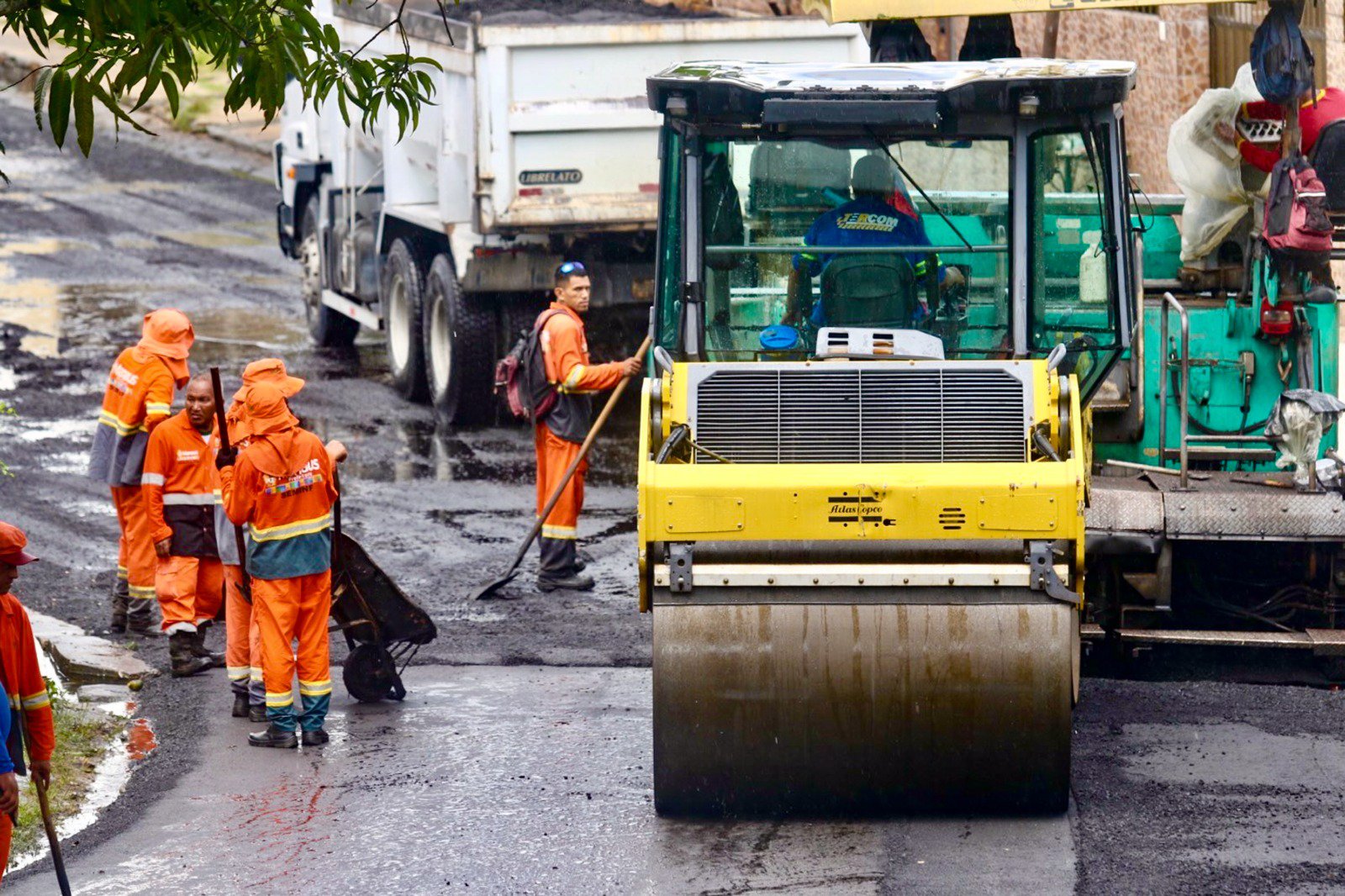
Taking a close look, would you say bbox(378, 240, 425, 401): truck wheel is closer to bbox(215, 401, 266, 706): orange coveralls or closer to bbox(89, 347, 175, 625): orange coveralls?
bbox(89, 347, 175, 625): orange coveralls

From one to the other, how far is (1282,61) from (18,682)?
532cm

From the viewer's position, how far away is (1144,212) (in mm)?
9211

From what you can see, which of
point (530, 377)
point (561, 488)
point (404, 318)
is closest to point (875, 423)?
point (561, 488)

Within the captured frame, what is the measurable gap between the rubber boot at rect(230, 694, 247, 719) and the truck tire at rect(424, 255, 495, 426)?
6207mm

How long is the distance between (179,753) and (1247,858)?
12.9ft

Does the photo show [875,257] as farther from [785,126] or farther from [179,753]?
[179,753]

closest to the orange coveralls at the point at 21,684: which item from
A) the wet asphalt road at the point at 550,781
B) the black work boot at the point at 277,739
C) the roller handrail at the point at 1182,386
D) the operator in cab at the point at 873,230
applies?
the wet asphalt road at the point at 550,781

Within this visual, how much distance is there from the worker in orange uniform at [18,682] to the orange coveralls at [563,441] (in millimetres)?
4585

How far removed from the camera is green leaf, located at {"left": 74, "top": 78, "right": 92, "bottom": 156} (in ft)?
13.6

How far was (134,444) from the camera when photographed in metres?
9.43

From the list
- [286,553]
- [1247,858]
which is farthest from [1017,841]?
[286,553]

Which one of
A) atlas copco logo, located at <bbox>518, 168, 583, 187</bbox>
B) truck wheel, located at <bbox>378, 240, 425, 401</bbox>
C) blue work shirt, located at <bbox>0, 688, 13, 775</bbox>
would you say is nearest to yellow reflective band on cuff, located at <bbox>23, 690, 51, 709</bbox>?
blue work shirt, located at <bbox>0, 688, 13, 775</bbox>

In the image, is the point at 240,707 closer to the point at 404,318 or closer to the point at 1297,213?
the point at 1297,213

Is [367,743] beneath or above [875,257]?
beneath
